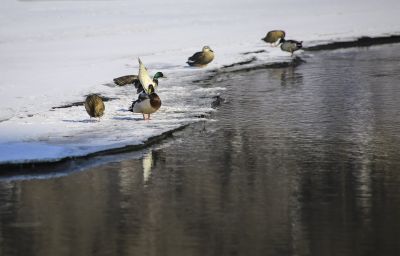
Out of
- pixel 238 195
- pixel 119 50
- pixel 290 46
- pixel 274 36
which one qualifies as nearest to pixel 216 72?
pixel 290 46

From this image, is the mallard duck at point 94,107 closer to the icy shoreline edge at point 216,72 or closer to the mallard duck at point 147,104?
the mallard duck at point 147,104

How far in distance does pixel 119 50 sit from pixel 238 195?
20.1 m

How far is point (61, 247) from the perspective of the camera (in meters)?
8.42

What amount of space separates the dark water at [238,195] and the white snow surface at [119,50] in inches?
50.6

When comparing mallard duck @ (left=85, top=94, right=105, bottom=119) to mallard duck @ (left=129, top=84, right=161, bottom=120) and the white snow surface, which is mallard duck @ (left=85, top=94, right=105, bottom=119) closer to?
the white snow surface

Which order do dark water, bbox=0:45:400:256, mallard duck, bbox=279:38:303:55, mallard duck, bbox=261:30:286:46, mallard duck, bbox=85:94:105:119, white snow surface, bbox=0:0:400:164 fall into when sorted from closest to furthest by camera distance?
dark water, bbox=0:45:400:256
white snow surface, bbox=0:0:400:164
mallard duck, bbox=85:94:105:119
mallard duck, bbox=279:38:303:55
mallard duck, bbox=261:30:286:46

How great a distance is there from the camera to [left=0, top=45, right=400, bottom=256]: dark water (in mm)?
8477

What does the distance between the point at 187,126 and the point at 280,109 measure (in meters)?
2.53

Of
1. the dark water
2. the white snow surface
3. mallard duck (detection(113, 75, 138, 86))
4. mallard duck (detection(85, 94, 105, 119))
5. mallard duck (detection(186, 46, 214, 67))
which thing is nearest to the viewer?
the dark water

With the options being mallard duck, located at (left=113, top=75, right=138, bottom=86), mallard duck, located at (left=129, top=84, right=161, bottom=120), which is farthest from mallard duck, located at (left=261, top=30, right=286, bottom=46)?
mallard duck, located at (left=129, top=84, right=161, bottom=120)

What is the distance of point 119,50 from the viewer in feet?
97.9

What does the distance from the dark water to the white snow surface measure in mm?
1286

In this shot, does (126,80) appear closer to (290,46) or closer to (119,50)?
(290,46)

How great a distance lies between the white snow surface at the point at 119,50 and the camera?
574 inches
